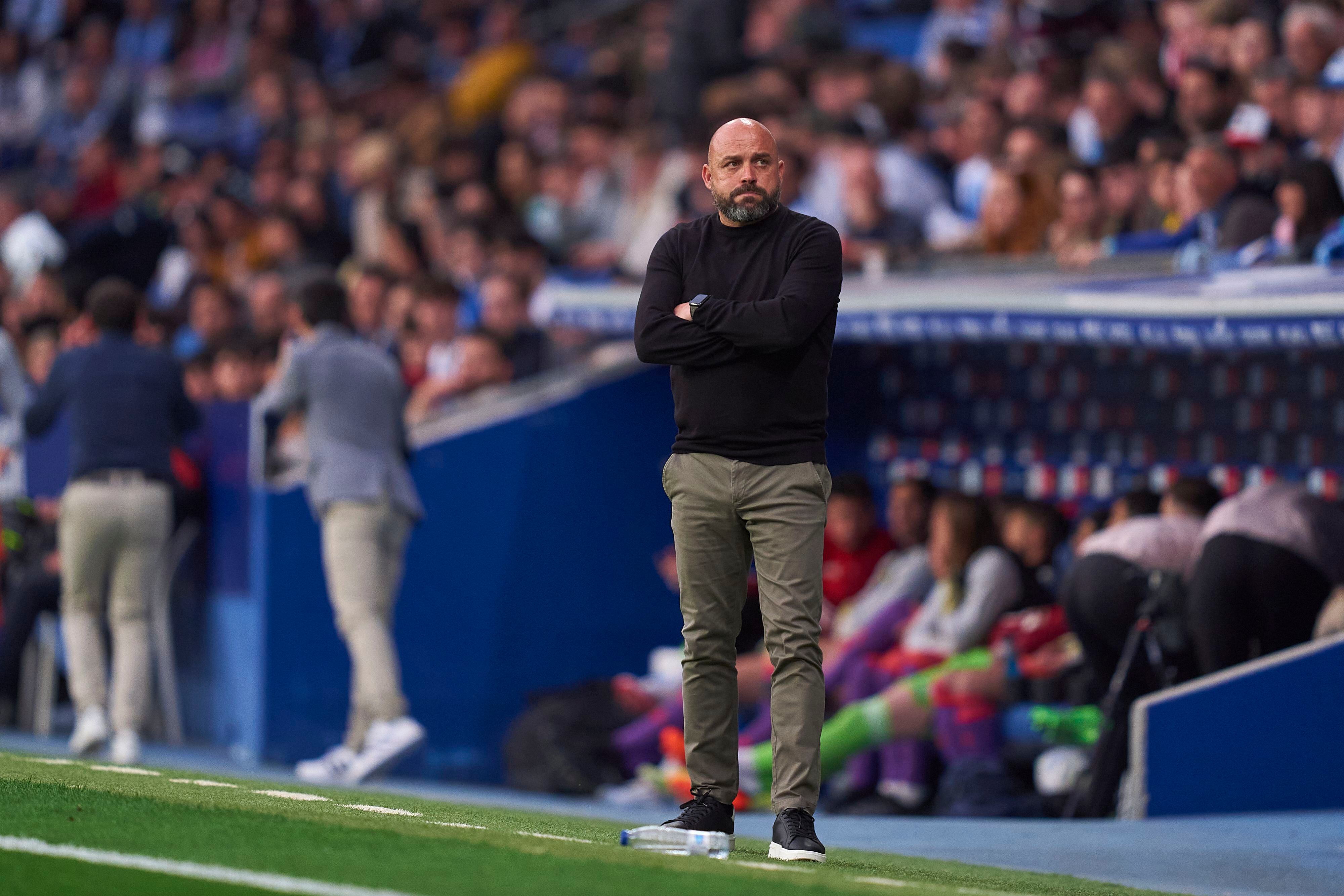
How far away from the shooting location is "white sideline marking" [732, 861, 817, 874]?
514 cm

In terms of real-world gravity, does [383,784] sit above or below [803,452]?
below

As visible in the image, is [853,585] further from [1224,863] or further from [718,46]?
[718,46]

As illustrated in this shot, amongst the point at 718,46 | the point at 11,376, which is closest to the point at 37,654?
the point at 11,376

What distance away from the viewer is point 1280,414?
9.42 m

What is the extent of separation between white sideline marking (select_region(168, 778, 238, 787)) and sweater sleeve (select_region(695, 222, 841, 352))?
244cm

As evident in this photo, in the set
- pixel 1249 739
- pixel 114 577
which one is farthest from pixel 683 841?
pixel 114 577

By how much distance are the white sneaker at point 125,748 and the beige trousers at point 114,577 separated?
0.03 metres

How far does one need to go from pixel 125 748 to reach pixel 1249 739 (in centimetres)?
493

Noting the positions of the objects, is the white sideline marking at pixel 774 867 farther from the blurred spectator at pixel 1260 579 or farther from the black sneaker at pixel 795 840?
the blurred spectator at pixel 1260 579

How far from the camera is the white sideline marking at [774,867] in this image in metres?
5.14

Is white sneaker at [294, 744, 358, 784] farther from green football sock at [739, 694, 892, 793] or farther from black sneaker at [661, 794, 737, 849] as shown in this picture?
black sneaker at [661, 794, 737, 849]

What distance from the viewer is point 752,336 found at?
548 cm

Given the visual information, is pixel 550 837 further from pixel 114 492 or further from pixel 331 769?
pixel 114 492

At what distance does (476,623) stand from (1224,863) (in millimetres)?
4672
